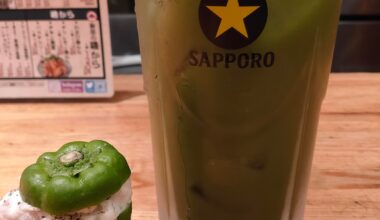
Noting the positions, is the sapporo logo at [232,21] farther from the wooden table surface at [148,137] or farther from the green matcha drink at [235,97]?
the wooden table surface at [148,137]

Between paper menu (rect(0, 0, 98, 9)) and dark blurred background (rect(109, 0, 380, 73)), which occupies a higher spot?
paper menu (rect(0, 0, 98, 9))

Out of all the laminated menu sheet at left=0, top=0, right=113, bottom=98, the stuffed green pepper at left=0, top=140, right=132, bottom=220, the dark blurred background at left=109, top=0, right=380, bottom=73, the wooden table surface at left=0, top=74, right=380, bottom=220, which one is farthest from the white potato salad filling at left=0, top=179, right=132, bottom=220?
the dark blurred background at left=109, top=0, right=380, bottom=73

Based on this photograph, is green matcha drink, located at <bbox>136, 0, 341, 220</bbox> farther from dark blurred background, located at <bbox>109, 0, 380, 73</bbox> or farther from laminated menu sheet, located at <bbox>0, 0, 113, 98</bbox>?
dark blurred background, located at <bbox>109, 0, 380, 73</bbox>

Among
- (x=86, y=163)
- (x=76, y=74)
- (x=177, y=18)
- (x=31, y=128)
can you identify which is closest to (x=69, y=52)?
(x=76, y=74)

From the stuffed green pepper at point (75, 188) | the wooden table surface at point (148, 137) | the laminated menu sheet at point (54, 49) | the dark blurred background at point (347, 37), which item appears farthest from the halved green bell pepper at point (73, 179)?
the dark blurred background at point (347, 37)

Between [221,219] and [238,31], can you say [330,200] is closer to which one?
[221,219]

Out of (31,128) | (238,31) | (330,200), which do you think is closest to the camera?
(238,31)
